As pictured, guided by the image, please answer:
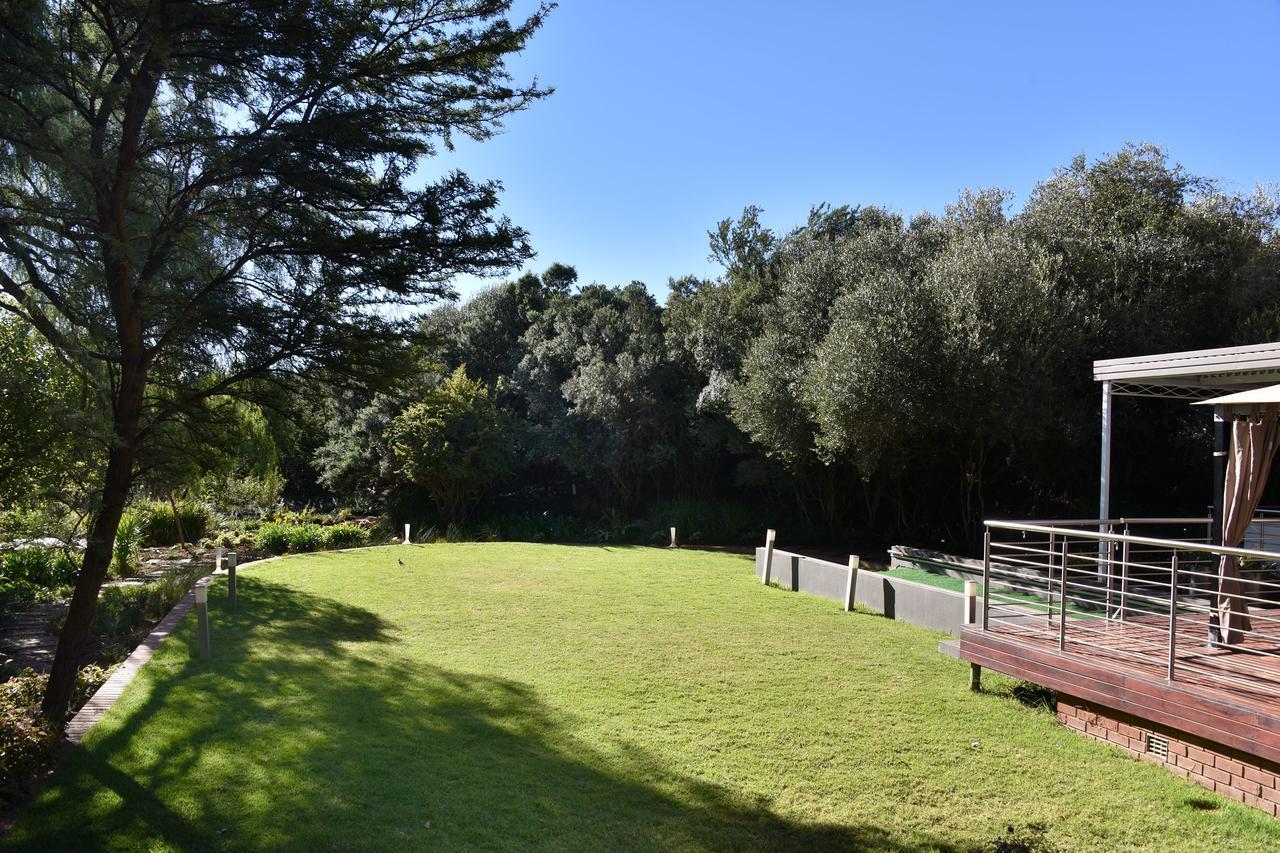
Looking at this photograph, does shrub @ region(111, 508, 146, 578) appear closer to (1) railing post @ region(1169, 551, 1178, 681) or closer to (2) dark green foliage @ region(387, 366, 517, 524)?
(2) dark green foliage @ region(387, 366, 517, 524)

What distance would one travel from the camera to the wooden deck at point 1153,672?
4.55 metres

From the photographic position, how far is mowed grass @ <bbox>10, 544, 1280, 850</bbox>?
13.7 ft

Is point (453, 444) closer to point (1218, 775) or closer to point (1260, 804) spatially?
point (1218, 775)

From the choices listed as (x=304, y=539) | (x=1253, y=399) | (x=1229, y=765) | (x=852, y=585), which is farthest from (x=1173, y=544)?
(x=304, y=539)

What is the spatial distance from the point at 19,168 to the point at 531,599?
7918mm

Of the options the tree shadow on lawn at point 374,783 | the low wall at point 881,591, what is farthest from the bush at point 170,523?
the low wall at point 881,591

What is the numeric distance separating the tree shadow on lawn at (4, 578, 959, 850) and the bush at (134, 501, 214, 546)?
530 inches

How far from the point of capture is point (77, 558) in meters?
12.9

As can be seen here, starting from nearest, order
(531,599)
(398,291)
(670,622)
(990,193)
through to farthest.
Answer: (398,291) → (670,622) → (531,599) → (990,193)

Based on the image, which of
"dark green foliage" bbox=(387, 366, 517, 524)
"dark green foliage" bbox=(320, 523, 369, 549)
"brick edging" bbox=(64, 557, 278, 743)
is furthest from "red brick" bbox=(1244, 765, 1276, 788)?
"dark green foliage" bbox=(387, 366, 517, 524)

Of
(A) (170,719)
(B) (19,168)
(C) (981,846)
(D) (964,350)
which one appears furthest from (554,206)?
(C) (981,846)

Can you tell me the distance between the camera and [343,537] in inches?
744

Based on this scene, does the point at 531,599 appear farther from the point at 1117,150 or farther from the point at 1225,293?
the point at 1117,150

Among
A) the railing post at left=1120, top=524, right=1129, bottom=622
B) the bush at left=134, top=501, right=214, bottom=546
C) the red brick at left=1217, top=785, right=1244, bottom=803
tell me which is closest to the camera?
the red brick at left=1217, top=785, right=1244, bottom=803
